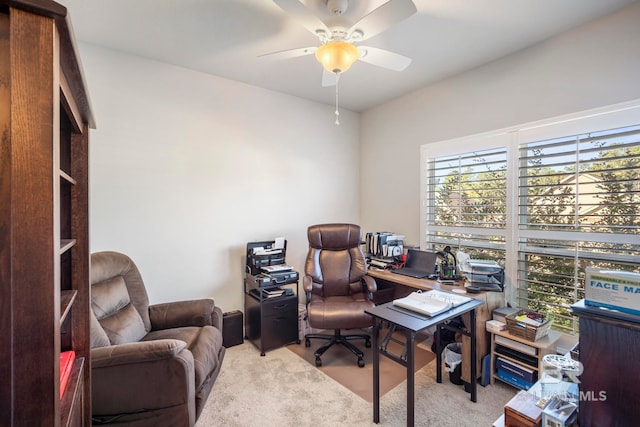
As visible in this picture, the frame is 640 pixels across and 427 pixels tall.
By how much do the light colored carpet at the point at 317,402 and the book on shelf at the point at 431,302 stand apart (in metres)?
0.74

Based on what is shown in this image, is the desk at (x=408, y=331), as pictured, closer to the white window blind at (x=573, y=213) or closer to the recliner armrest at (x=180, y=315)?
the white window blind at (x=573, y=213)

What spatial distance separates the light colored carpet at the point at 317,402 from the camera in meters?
1.84

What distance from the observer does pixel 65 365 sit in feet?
3.49

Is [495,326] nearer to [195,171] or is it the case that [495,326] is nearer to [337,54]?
[337,54]

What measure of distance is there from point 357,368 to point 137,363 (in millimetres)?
1691

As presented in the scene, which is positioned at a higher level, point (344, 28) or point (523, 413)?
point (344, 28)

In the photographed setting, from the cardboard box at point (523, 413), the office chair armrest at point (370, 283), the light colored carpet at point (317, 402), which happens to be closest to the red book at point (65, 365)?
the light colored carpet at point (317, 402)

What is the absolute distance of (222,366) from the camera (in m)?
2.46

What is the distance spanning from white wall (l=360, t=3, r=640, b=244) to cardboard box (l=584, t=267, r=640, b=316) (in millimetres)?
1839

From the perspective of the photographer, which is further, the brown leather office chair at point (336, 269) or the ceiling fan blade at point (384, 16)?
the brown leather office chair at point (336, 269)

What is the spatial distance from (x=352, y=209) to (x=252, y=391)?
8.18 ft

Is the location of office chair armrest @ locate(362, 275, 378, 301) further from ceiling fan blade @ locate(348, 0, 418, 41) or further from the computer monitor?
ceiling fan blade @ locate(348, 0, 418, 41)

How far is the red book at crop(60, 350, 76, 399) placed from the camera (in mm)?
976

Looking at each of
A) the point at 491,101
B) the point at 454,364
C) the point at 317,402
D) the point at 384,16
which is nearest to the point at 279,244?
the point at 317,402
